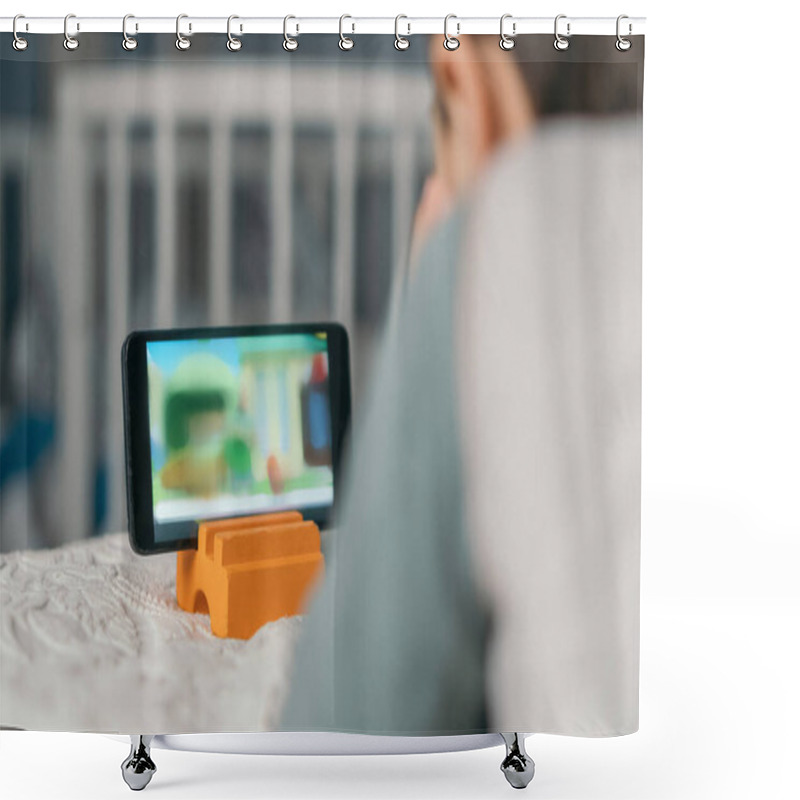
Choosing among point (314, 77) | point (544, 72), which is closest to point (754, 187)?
point (544, 72)

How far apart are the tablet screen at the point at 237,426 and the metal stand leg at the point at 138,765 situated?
0.51 metres

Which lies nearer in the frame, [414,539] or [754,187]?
[414,539]

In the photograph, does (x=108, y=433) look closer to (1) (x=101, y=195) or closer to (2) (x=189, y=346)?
(2) (x=189, y=346)

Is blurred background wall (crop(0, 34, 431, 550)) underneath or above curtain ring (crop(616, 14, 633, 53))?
underneath

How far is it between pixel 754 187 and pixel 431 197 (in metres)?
1.31

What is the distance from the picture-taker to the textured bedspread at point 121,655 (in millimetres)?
1836

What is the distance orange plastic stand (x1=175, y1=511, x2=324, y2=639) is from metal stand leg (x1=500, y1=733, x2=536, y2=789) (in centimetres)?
56

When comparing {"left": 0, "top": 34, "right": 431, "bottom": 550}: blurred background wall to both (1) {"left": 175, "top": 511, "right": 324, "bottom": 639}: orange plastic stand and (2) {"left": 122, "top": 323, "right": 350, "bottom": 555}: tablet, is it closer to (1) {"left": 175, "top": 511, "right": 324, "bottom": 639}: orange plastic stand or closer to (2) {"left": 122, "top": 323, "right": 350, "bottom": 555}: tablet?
(2) {"left": 122, "top": 323, "right": 350, "bottom": 555}: tablet

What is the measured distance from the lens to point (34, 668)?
1.85m

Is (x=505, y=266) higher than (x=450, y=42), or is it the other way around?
(x=450, y=42)

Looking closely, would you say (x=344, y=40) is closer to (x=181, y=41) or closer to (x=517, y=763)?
(x=181, y=41)

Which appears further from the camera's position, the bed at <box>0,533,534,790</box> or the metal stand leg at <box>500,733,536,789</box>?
the metal stand leg at <box>500,733,536,789</box>

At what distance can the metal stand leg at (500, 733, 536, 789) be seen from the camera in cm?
205

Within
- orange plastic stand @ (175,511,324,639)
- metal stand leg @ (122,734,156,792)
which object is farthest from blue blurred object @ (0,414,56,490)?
metal stand leg @ (122,734,156,792)
